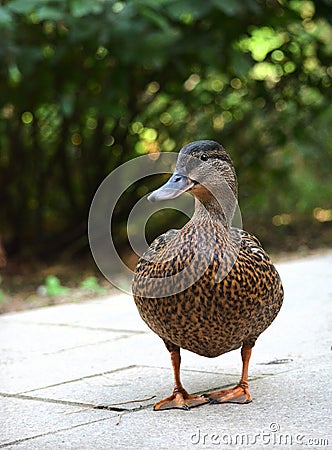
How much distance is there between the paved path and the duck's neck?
76cm

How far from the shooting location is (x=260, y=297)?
3541mm

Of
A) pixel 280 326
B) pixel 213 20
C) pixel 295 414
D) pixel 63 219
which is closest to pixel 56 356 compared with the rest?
pixel 280 326

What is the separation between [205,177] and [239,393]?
2.99 ft

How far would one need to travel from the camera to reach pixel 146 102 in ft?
28.2

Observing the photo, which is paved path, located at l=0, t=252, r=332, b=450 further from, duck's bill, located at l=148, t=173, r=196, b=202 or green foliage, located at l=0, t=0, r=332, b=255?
green foliage, located at l=0, t=0, r=332, b=255

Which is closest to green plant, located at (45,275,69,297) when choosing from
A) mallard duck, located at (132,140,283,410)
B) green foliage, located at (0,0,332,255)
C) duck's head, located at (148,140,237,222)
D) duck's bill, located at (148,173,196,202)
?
green foliage, located at (0,0,332,255)

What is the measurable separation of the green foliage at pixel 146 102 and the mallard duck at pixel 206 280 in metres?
3.33

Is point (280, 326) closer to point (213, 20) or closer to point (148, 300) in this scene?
point (148, 300)

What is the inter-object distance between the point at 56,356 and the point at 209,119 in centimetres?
462

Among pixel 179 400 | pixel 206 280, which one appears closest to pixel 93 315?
pixel 179 400

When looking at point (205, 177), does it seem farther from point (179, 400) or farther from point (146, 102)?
point (146, 102)

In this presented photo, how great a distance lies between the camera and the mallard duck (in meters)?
3.43

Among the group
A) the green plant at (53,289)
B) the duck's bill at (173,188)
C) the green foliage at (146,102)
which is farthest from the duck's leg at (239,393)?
the green plant at (53,289)

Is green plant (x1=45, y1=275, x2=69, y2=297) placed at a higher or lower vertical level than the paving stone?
higher
